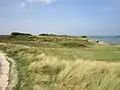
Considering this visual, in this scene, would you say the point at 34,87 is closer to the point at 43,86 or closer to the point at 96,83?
the point at 43,86

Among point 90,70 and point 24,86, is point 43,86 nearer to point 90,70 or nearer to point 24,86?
point 24,86

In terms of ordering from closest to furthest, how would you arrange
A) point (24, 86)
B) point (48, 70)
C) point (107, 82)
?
point (107, 82)
point (24, 86)
point (48, 70)

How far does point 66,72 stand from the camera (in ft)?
46.7

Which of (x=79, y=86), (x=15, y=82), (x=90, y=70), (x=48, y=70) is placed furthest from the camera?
(x=48, y=70)

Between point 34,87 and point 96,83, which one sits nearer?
point 96,83

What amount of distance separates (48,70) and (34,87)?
3604mm

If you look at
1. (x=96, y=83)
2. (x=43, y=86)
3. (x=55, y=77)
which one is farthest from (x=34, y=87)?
(x=96, y=83)

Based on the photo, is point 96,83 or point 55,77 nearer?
point 96,83

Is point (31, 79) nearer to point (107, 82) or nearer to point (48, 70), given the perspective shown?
point (48, 70)

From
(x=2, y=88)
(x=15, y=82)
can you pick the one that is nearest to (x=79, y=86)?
(x=2, y=88)

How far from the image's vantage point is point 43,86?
44.7 ft

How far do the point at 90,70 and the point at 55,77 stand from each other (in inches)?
80.4

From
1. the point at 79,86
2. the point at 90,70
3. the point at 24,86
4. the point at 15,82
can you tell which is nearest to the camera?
the point at 79,86

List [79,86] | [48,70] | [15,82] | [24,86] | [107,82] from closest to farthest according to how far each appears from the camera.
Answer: [107,82], [79,86], [24,86], [15,82], [48,70]
